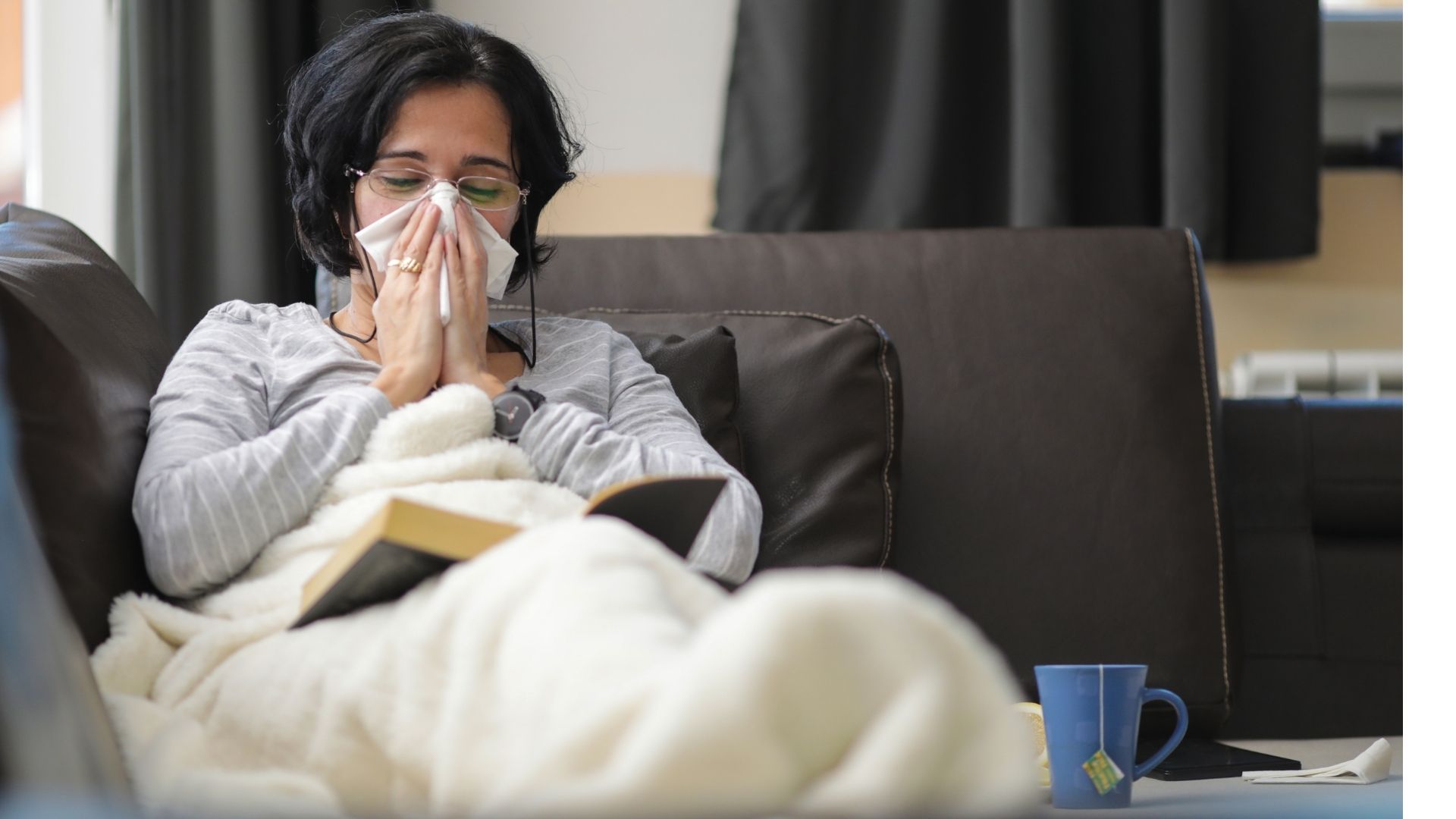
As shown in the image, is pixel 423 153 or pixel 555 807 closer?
pixel 555 807

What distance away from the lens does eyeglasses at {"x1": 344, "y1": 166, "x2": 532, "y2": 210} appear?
4.68 feet

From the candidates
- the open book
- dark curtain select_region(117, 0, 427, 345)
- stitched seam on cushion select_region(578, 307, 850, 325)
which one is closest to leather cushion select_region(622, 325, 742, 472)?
stitched seam on cushion select_region(578, 307, 850, 325)

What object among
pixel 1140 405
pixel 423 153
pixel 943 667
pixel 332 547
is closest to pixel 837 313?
pixel 1140 405

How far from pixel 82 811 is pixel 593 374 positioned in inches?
40.4

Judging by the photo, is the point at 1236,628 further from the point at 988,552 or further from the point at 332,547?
the point at 332,547

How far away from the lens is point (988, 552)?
1646 mm

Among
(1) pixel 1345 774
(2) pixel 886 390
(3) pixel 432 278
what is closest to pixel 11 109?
(3) pixel 432 278

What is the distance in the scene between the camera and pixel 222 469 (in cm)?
111

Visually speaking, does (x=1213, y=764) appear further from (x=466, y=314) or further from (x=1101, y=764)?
(x=466, y=314)

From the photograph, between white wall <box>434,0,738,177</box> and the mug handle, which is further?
white wall <box>434,0,738,177</box>

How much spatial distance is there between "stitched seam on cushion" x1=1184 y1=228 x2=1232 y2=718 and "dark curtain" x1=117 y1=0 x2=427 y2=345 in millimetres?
1388

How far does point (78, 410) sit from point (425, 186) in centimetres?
44

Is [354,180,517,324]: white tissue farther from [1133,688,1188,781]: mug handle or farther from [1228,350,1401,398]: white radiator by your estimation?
[1228,350,1401,398]: white radiator
